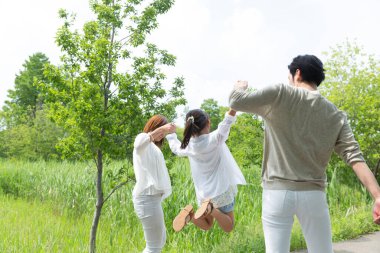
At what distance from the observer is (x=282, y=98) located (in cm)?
245

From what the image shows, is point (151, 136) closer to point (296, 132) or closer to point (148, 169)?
point (148, 169)

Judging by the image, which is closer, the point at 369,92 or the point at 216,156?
the point at 216,156

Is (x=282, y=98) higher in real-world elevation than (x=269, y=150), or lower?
higher

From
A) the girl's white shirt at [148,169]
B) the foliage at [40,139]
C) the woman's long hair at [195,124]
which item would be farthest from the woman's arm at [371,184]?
the foliage at [40,139]

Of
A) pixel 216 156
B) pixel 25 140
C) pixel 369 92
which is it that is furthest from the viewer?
pixel 25 140

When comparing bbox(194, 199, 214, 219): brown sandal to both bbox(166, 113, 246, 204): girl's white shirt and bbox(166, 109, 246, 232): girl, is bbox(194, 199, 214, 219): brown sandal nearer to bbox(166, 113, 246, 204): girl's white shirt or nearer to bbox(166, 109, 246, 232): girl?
bbox(166, 109, 246, 232): girl

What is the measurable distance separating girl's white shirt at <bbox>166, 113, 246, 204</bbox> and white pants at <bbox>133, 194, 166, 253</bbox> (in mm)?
645

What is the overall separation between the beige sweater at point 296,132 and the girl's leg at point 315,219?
0.05 m

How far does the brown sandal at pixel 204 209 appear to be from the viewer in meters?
4.27

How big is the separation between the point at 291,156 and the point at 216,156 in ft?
7.02

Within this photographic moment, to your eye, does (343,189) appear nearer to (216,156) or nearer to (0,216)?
(216,156)

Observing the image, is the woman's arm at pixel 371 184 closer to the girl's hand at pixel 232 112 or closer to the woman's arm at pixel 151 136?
the girl's hand at pixel 232 112

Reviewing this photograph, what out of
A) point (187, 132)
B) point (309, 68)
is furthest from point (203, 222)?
point (309, 68)

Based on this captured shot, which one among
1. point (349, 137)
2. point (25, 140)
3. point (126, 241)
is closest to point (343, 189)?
point (126, 241)
